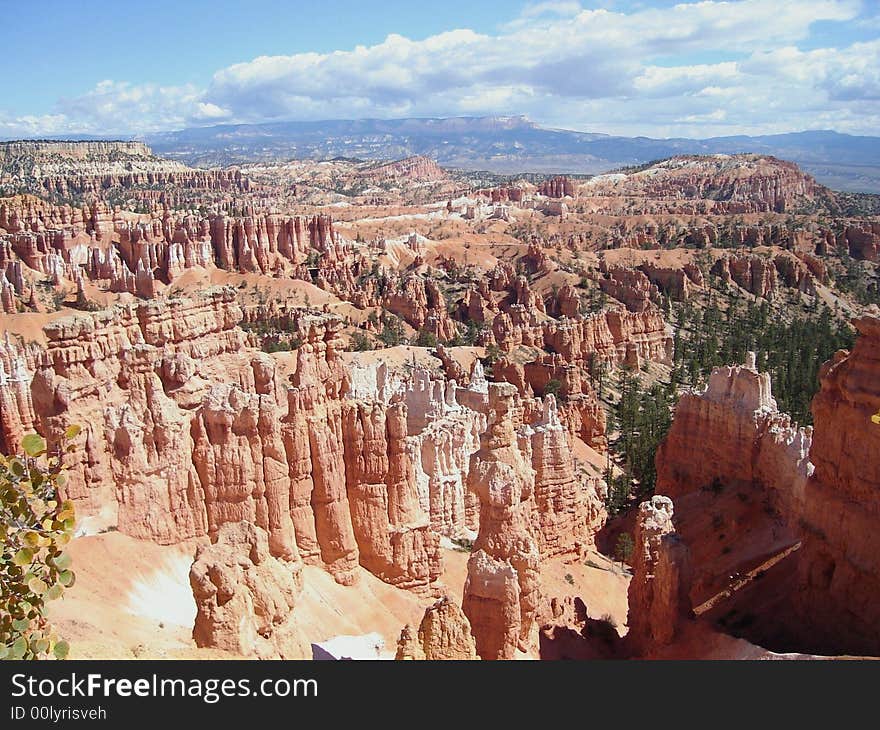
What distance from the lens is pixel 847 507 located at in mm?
15859

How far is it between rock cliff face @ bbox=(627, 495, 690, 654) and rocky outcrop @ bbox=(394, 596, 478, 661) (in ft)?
20.1

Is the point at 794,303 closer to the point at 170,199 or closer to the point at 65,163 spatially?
the point at 170,199

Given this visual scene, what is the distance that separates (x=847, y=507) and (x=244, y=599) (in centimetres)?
1179

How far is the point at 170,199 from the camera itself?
137 metres

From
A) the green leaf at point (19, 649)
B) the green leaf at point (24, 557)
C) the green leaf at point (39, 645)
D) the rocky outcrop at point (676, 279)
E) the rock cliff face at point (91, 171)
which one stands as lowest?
the rocky outcrop at point (676, 279)

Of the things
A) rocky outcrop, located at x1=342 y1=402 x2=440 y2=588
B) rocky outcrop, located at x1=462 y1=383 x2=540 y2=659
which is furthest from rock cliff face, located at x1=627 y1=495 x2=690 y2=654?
rocky outcrop, located at x1=342 y1=402 x2=440 y2=588

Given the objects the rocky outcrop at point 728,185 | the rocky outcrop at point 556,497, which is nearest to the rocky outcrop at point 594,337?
the rocky outcrop at point 556,497

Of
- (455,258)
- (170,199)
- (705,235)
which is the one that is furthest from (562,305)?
(170,199)

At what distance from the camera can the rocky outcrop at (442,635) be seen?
42.0ft

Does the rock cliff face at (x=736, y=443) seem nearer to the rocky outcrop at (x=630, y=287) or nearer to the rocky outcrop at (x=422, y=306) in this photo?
the rocky outcrop at (x=422, y=306)

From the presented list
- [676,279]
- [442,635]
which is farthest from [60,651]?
[676,279]

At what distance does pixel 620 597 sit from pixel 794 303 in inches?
2835

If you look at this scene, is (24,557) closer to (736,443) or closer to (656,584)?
(656,584)

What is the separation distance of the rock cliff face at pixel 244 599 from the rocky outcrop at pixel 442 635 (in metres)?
2.01
